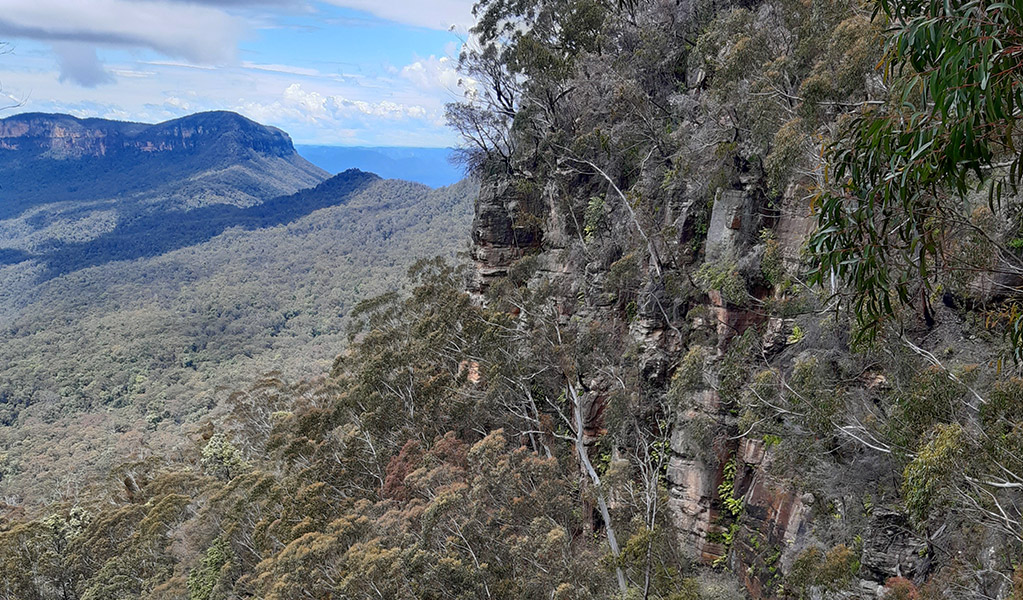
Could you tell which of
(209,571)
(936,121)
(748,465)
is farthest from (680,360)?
(209,571)

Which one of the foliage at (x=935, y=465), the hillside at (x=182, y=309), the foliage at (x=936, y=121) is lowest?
the hillside at (x=182, y=309)

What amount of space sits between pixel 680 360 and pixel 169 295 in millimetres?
114043

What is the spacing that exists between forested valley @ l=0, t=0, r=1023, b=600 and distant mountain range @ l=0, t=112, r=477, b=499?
2831 centimetres

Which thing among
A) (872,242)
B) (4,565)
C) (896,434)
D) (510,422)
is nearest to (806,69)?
(896,434)

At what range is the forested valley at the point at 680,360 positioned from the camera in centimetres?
521

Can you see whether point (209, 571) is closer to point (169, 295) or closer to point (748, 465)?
point (748, 465)

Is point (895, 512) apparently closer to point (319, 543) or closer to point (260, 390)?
point (319, 543)

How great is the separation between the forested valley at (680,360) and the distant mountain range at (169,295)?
28309mm

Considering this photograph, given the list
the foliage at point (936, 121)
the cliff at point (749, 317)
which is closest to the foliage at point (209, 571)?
the cliff at point (749, 317)

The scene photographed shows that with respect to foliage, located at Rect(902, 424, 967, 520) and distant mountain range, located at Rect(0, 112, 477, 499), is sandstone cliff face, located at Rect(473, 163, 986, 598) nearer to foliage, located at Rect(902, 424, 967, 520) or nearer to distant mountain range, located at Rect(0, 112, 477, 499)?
foliage, located at Rect(902, 424, 967, 520)

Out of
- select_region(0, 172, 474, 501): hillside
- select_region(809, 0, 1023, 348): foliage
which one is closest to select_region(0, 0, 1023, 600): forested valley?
select_region(809, 0, 1023, 348): foliage

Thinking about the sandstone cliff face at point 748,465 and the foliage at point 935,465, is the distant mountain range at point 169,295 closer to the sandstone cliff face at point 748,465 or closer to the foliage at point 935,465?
the sandstone cliff face at point 748,465

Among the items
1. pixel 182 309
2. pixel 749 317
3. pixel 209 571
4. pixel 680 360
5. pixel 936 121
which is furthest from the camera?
pixel 182 309

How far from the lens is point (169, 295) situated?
111000mm
